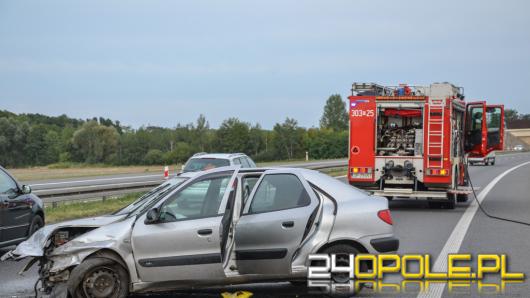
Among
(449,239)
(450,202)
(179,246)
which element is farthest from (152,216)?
(450,202)

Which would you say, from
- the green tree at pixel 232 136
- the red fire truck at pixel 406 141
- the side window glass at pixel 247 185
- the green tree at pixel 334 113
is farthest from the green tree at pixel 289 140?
the side window glass at pixel 247 185

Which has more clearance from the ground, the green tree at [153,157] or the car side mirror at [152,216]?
the car side mirror at [152,216]

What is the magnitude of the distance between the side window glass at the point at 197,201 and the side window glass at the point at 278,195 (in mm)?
389

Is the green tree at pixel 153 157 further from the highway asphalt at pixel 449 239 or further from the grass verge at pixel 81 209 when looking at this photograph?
the highway asphalt at pixel 449 239

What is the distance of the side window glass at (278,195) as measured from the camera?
7.57m

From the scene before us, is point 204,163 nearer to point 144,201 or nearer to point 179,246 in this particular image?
point 144,201

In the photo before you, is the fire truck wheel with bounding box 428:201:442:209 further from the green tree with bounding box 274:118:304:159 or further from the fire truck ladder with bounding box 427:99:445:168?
the green tree with bounding box 274:118:304:159

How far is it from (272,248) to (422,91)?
11.9 m

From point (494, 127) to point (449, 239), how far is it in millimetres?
8430

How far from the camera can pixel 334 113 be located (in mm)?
139000

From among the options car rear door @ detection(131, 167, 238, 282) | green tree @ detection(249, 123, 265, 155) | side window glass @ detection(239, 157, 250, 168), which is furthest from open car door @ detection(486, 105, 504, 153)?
green tree @ detection(249, 123, 265, 155)

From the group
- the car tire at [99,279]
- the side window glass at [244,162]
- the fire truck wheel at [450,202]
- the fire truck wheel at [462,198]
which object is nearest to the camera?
the car tire at [99,279]

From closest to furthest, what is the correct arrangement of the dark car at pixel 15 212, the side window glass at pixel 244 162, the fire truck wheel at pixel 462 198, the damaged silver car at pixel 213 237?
the damaged silver car at pixel 213 237
the dark car at pixel 15 212
the fire truck wheel at pixel 462 198
the side window glass at pixel 244 162

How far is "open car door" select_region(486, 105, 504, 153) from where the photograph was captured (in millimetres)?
19547
